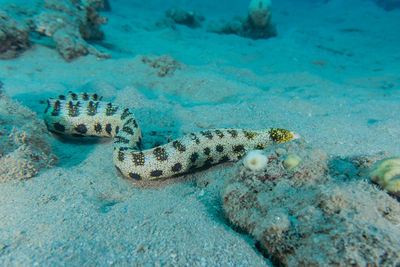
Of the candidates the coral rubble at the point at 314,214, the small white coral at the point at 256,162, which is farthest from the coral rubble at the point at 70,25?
the coral rubble at the point at 314,214

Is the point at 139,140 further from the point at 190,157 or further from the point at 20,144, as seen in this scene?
the point at 20,144

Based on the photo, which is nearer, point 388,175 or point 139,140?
point 388,175

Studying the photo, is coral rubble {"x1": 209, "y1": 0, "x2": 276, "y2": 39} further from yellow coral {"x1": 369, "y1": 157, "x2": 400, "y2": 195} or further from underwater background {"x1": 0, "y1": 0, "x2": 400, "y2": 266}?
yellow coral {"x1": 369, "y1": 157, "x2": 400, "y2": 195}

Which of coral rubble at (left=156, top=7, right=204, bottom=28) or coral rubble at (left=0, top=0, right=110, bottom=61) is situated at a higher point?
coral rubble at (left=156, top=7, right=204, bottom=28)

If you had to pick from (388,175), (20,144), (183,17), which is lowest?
(20,144)

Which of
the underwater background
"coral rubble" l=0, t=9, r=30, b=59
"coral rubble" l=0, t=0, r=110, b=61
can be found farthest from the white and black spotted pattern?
"coral rubble" l=0, t=9, r=30, b=59

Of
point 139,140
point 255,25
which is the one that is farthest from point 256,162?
point 255,25
